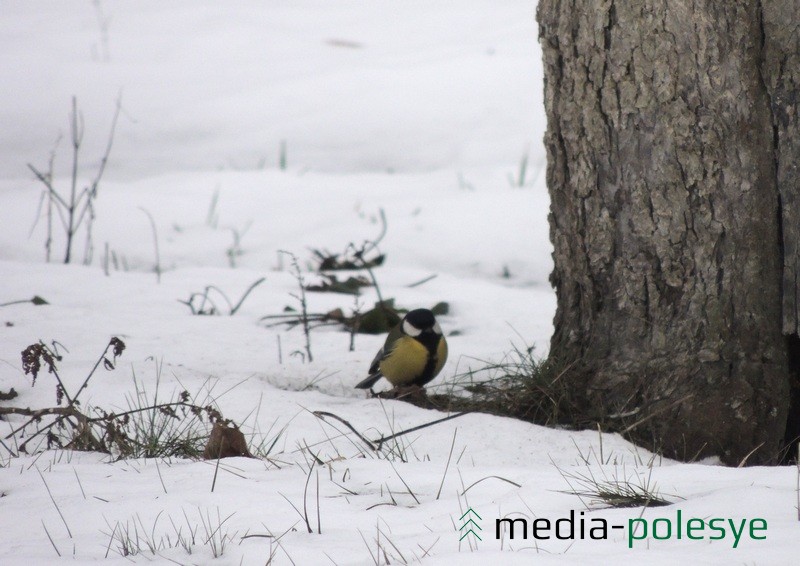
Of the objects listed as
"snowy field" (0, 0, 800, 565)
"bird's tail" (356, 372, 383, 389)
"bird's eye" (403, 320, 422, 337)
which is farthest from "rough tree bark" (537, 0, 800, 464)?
"bird's tail" (356, 372, 383, 389)

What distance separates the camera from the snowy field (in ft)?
7.47

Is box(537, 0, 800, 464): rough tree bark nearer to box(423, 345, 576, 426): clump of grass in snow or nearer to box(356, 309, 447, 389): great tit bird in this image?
box(423, 345, 576, 426): clump of grass in snow

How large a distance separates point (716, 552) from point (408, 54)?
9.45 metres

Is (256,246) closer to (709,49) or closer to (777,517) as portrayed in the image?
(709,49)

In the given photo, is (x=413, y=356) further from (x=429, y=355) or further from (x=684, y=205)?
(x=684, y=205)

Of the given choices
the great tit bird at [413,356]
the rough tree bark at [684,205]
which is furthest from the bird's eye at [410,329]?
the rough tree bark at [684,205]

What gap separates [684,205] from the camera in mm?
3252

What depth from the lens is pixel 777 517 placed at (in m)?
2.13

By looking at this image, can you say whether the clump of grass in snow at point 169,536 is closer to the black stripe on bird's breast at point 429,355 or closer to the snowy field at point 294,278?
the snowy field at point 294,278

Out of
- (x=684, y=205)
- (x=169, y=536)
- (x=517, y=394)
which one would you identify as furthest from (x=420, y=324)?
(x=169, y=536)

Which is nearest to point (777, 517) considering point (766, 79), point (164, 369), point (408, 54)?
point (766, 79)

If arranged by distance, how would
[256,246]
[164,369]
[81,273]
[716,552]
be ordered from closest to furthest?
[716,552], [164,369], [81,273], [256,246]

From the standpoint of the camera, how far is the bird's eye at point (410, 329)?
4.32 metres

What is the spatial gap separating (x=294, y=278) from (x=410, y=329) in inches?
82.1
